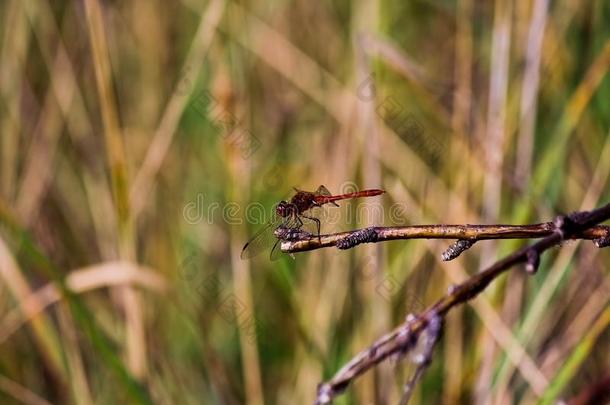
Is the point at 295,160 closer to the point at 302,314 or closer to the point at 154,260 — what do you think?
the point at 154,260

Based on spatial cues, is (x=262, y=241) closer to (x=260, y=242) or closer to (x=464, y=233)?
(x=260, y=242)

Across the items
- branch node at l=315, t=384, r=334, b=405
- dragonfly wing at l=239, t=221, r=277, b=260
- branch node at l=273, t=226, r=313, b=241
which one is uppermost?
dragonfly wing at l=239, t=221, r=277, b=260

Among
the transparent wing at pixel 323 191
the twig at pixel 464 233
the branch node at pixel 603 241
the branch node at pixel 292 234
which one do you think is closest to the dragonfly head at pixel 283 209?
the transparent wing at pixel 323 191

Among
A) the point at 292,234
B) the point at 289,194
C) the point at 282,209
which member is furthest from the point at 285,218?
the point at 289,194

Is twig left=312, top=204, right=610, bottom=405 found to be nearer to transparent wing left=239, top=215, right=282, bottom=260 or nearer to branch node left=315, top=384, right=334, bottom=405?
branch node left=315, top=384, right=334, bottom=405

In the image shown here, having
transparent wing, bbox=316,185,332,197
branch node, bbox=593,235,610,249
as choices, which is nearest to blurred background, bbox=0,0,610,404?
transparent wing, bbox=316,185,332,197

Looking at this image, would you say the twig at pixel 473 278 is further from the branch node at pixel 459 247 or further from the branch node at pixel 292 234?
the branch node at pixel 292 234
